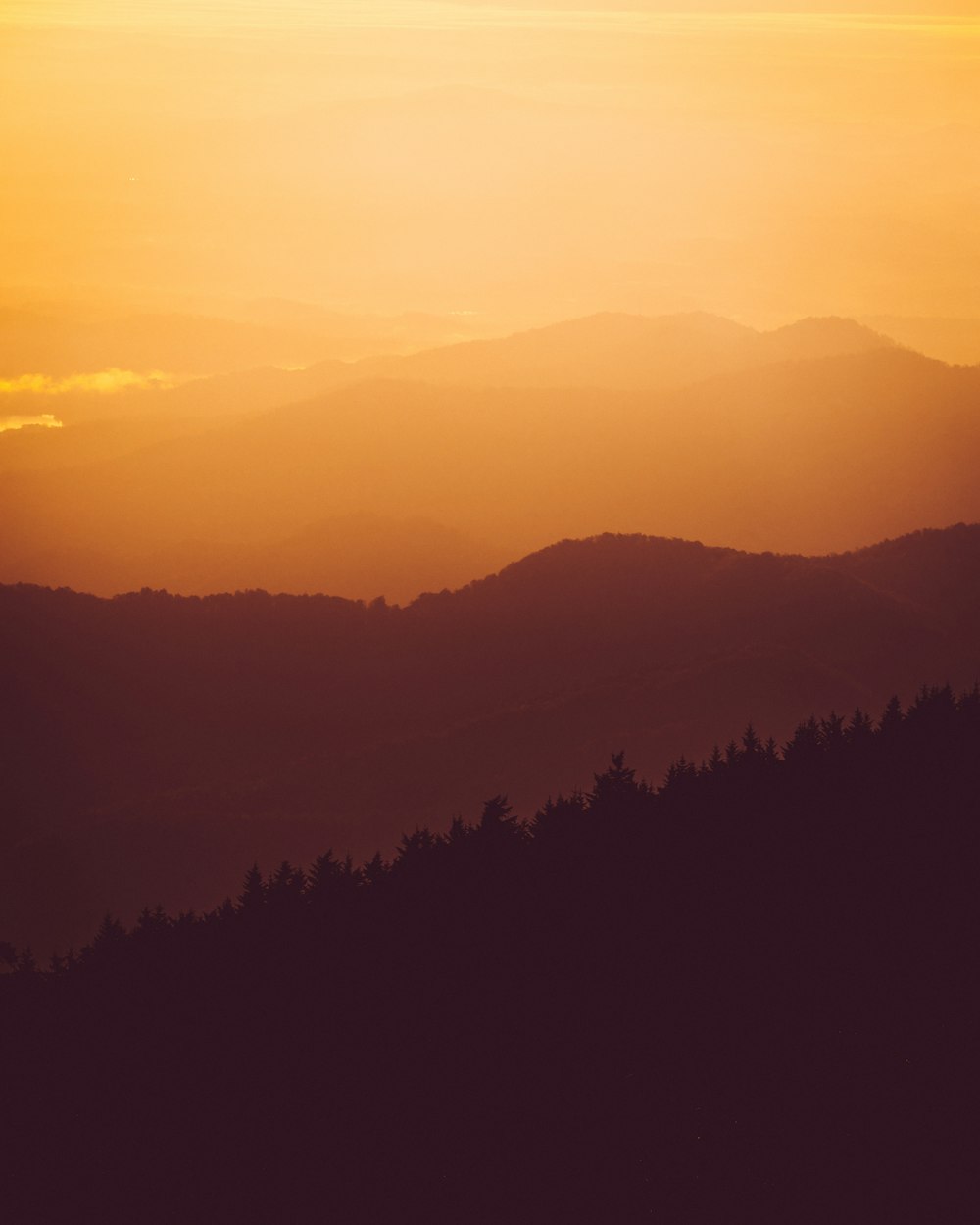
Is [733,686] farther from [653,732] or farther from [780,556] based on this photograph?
[780,556]

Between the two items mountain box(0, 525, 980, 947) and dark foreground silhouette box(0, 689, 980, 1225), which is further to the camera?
mountain box(0, 525, 980, 947)

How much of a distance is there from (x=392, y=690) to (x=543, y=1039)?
98119 mm

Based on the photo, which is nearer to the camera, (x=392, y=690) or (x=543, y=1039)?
(x=543, y=1039)

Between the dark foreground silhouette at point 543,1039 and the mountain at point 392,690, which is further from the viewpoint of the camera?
the mountain at point 392,690

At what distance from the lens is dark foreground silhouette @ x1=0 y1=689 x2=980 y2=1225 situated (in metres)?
21.9

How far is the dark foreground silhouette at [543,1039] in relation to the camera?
71.8 ft

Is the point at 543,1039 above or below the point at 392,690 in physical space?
below

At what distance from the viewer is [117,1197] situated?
931 inches

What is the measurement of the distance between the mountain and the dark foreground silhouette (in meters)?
62.9

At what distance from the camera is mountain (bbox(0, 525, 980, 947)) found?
324 feet

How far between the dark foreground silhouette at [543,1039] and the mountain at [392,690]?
206ft

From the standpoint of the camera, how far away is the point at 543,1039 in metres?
24.2

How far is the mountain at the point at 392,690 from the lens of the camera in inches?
3885

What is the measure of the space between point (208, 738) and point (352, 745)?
537 inches
